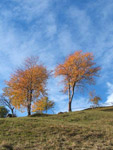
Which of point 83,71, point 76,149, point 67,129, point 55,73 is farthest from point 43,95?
point 76,149

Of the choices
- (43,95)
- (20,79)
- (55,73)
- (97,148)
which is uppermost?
(55,73)

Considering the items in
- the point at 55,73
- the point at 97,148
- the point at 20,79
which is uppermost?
the point at 55,73

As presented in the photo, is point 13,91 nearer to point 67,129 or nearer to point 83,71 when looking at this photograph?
point 83,71

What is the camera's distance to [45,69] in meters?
27.0

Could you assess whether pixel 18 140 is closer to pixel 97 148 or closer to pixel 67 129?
pixel 67 129

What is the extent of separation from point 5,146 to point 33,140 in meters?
1.53

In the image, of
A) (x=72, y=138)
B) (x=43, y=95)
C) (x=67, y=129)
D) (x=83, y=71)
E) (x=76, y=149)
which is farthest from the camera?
(x=83, y=71)

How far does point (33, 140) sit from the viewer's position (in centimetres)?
807

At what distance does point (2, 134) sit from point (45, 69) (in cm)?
1832

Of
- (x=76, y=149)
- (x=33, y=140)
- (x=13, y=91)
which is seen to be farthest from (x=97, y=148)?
(x=13, y=91)

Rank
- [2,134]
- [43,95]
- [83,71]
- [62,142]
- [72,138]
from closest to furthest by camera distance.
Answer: [62,142] < [72,138] < [2,134] < [43,95] < [83,71]

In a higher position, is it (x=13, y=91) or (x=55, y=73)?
(x=55, y=73)

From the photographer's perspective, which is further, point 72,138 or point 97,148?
point 72,138

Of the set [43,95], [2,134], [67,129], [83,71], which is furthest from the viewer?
[83,71]
